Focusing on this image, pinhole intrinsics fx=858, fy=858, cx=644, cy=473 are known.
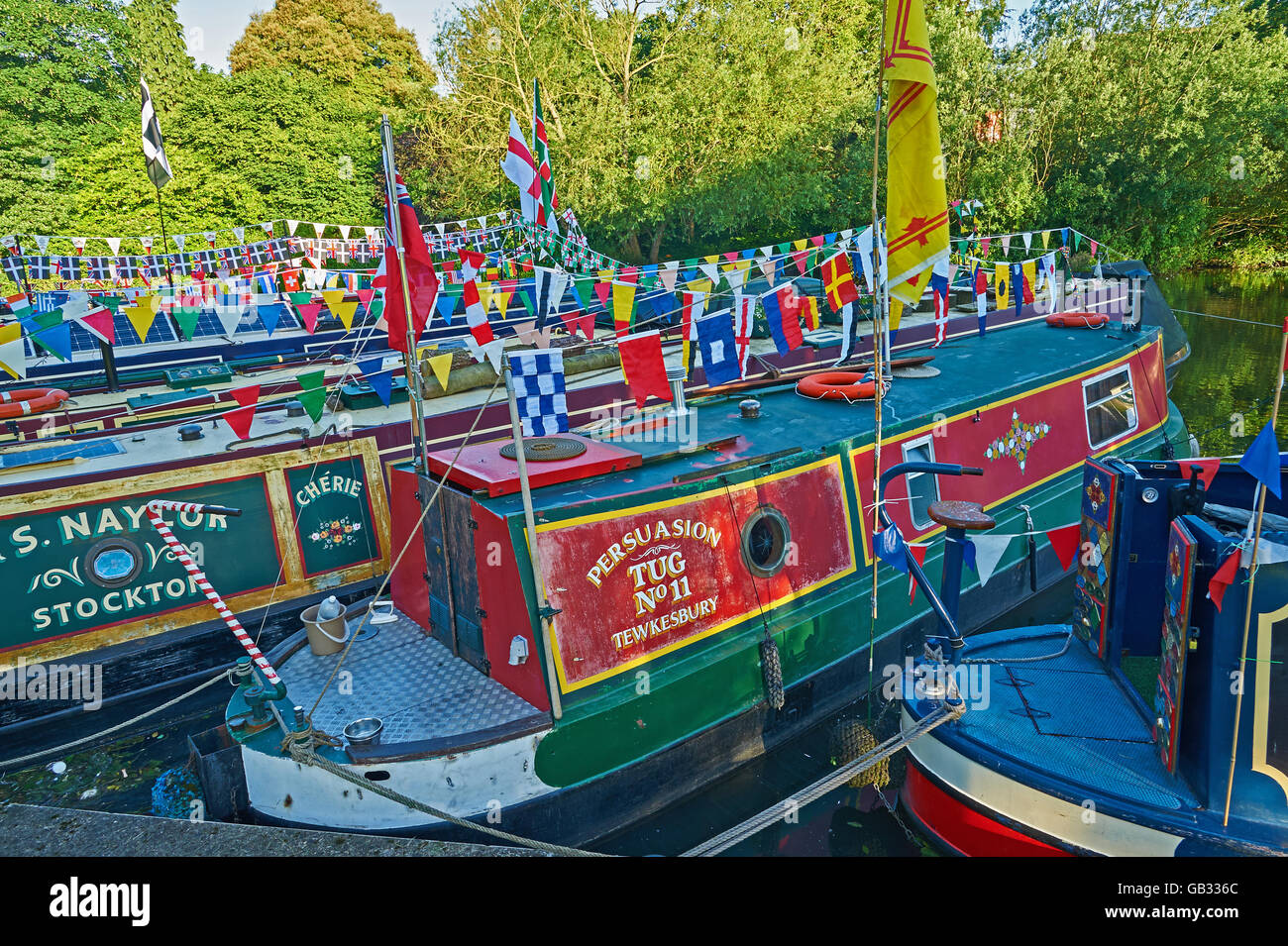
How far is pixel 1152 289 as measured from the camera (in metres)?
19.0

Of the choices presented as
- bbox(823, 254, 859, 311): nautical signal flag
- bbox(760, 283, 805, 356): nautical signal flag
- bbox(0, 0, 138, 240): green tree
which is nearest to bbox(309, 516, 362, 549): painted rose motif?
bbox(760, 283, 805, 356): nautical signal flag

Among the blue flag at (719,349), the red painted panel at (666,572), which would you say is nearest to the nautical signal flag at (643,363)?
the blue flag at (719,349)

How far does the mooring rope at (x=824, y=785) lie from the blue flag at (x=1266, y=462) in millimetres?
2301

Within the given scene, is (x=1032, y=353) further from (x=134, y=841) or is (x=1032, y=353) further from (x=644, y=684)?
(x=134, y=841)

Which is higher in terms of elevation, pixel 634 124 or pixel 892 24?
pixel 634 124

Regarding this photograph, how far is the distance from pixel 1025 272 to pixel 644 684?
945 cm

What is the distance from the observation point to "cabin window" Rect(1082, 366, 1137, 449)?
9867 millimetres

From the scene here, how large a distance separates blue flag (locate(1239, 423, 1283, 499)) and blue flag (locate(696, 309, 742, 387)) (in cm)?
401

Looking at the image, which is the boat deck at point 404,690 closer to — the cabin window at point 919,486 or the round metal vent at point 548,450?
the round metal vent at point 548,450

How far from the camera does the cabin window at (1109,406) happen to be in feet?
32.4

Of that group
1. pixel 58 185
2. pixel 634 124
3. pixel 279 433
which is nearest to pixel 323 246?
pixel 634 124

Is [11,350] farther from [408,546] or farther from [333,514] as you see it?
[408,546]

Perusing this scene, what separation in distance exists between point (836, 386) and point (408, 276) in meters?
4.29

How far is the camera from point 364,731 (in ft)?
17.7
